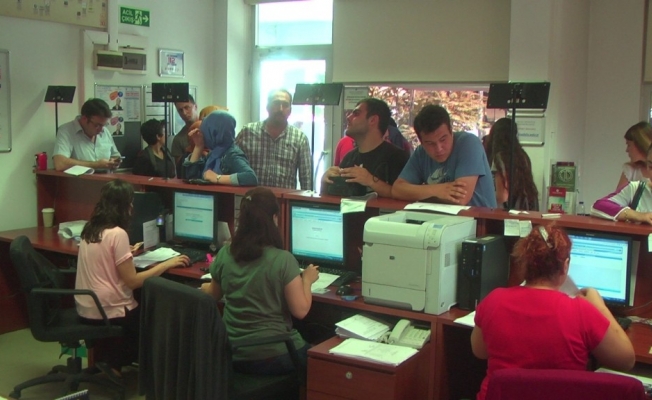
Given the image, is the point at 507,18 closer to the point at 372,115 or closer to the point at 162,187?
the point at 372,115

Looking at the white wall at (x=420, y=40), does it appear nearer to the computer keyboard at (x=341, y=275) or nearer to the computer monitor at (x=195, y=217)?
the computer monitor at (x=195, y=217)

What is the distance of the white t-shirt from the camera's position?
3.60m

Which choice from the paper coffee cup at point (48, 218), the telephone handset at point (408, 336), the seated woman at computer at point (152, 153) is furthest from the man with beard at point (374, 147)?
the paper coffee cup at point (48, 218)

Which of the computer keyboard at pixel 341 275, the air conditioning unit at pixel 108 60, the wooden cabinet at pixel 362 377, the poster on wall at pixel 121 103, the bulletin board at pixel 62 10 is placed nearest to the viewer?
the wooden cabinet at pixel 362 377

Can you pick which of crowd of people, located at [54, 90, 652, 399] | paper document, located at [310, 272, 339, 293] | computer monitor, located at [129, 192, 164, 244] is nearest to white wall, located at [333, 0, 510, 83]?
crowd of people, located at [54, 90, 652, 399]

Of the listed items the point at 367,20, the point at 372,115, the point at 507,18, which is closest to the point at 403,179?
the point at 372,115

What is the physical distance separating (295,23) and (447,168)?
11.8 feet

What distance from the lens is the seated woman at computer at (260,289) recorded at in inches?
116

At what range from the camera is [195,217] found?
4195mm

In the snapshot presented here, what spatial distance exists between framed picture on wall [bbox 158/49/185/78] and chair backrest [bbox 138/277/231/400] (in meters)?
3.50

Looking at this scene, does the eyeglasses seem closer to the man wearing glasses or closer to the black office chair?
the man wearing glasses

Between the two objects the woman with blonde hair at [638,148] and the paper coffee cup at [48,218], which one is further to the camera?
the paper coffee cup at [48,218]

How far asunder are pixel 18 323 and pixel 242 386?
112 inches

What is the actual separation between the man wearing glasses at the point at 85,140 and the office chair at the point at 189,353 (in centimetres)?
238
